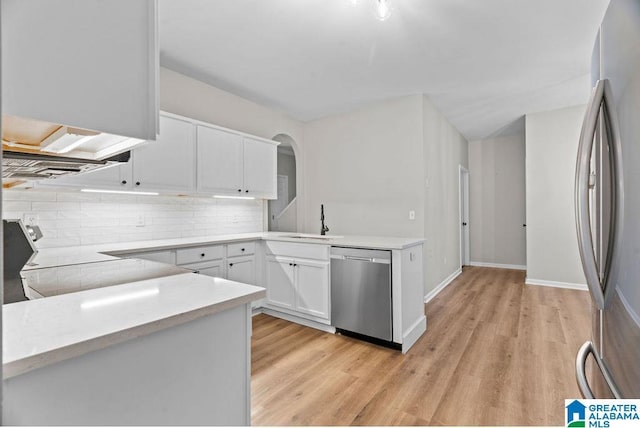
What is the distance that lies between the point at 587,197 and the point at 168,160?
2.88 metres

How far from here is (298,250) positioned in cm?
309

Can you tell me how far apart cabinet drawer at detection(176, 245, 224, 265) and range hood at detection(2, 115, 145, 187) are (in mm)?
1638

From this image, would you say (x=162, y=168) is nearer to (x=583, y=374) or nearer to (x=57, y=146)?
(x=57, y=146)

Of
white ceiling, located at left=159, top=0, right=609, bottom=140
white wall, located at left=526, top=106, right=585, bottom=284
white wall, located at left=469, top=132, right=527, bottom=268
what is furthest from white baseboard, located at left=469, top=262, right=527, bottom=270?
white ceiling, located at left=159, top=0, right=609, bottom=140

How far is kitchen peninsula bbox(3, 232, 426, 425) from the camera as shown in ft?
2.08

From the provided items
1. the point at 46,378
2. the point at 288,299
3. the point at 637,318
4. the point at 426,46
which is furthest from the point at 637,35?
the point at 288,299

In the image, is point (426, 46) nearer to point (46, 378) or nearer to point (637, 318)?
point (637, 318)

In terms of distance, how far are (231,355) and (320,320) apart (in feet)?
6.94

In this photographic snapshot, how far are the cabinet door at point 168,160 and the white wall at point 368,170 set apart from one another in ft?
6.70

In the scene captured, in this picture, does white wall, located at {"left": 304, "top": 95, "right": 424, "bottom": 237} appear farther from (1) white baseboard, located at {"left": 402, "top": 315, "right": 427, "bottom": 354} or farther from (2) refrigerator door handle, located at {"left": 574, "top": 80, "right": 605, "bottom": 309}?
(2) refrigerator door handle, located at {"left": 574, "top": 80, "right": 605, "bottom": 309}

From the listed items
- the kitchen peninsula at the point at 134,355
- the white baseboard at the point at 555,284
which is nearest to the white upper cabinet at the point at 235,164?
the kitchen peninsula at the point at 134,355

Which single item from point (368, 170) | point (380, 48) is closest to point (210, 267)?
point (368, 170)

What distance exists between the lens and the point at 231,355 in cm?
98

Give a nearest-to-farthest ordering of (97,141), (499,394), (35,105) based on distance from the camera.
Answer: (35,105) → (97,141) → (499,394)
